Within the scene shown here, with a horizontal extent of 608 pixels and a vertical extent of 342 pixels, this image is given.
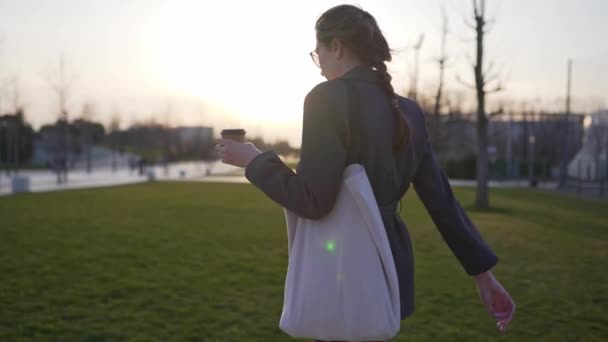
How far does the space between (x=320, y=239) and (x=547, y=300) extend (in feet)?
17.0

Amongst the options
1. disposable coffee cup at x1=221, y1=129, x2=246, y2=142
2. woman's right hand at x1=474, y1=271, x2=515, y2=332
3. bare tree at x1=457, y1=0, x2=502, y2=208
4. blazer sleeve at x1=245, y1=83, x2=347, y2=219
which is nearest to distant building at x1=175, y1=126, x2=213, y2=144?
bare tree at x1=457, y1=0, x2=502, y2=208

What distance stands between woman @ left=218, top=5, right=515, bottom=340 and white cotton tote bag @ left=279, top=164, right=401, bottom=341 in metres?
0.05

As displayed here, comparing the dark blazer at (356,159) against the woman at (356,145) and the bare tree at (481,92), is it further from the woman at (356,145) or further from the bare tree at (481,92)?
the bare tree at (481,92)

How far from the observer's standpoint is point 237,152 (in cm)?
172

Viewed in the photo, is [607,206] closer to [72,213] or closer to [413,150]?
[72,213]

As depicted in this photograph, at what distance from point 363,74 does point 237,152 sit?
0.46m

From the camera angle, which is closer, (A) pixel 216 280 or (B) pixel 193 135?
(A) pixel 216 280

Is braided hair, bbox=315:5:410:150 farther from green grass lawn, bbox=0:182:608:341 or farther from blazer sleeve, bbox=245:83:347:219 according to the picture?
green grass lawn, bbox=0:182:608:341

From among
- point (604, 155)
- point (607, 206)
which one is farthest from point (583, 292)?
point (604, 155)

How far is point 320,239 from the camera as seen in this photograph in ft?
5.19

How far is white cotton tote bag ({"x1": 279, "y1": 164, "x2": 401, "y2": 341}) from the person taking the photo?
5.12ft

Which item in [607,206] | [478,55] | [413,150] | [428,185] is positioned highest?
[478,55]

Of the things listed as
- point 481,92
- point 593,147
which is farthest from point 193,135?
point 481,92

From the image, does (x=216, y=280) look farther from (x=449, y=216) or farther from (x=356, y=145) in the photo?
(x=356, y=145)
